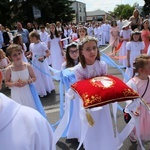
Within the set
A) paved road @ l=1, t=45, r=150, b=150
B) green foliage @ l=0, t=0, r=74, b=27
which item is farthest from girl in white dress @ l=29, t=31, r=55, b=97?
green foliage @ l=0, t=0, r=74, b=27

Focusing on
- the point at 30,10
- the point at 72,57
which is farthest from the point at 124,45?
the point at 30,10

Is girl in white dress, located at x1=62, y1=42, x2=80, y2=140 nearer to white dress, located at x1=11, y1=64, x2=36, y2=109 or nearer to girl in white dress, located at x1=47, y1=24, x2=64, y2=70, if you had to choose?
white dress, located at x1=11, y1=64, x2=36, y2=109

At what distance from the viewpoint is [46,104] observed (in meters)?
6.44

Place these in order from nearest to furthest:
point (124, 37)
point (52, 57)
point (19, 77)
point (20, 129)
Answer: point (20, 129) < point (19, 77) < point (124, 37) < point (52, 57)

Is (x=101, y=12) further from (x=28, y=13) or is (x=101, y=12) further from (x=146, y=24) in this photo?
(x=146, y=24)

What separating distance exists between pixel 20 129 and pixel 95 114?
6.93 feet

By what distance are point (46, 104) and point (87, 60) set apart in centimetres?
323

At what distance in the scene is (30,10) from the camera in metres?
33.3

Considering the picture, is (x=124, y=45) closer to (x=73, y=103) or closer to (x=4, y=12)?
(x=73, y=103)

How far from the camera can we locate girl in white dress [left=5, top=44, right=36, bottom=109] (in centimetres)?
439

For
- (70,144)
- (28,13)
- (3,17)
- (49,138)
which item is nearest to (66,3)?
(28,13)

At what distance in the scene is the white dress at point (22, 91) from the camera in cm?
443

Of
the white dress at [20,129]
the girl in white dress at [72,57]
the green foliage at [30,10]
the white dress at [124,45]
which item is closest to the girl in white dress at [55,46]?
the white dress at [124,45]

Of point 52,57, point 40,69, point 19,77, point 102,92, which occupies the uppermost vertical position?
point 102,92
